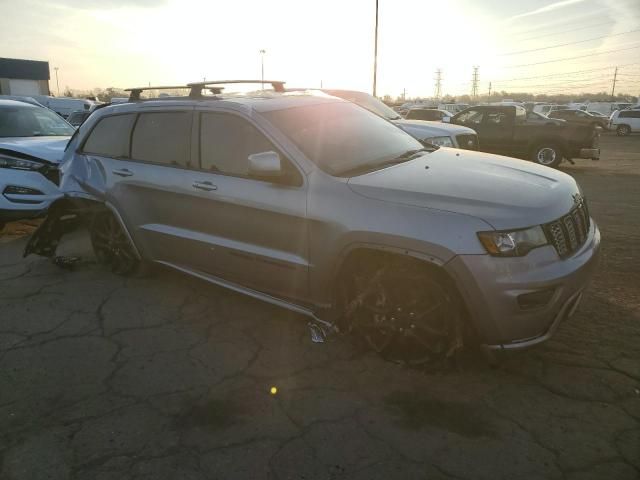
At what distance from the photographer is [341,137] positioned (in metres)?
3.82

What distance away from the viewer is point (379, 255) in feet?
10.4

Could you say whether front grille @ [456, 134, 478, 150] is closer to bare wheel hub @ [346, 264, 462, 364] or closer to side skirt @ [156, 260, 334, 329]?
side skirt @ [156, 260, 334, 329]

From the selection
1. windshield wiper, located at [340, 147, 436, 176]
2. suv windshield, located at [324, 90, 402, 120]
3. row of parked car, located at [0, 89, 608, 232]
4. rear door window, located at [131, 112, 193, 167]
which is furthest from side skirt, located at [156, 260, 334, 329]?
suv windshield, located at [324, 90, 402, 120]

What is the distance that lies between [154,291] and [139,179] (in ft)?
3.58

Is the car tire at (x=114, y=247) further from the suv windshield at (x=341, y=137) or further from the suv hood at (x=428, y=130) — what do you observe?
the suv hood at (x=428, y=130)

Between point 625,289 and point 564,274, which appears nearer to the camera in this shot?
point 564,274

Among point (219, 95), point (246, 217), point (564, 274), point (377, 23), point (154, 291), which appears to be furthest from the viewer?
point (377, 23)

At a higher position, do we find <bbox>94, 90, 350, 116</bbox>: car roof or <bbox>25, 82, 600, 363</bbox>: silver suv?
<bbox>94, 90, 350, 116</bbox>: car roof

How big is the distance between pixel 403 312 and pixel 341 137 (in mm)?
1464

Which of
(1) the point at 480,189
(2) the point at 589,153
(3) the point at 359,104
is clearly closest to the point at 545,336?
(1) the point at 480,189

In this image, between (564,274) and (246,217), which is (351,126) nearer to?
(246,217)

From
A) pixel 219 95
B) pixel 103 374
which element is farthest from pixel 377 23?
pixel 103 374

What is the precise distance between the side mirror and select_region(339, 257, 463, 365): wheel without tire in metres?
0.89

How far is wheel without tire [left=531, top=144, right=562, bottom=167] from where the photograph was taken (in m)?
13.8
